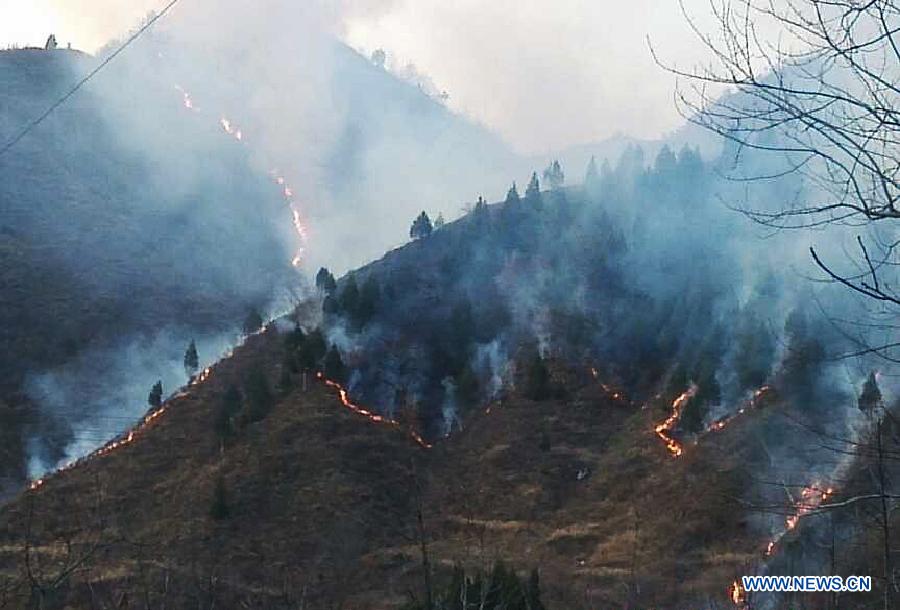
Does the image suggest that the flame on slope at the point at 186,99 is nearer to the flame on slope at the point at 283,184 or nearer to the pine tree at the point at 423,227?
the flame on slope at the point at 283,184

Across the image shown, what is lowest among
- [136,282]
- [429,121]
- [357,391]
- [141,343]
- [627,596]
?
[627,596]

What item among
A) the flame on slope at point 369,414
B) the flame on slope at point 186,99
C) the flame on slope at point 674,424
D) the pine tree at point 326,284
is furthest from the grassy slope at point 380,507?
the flame on slope at point 186,99

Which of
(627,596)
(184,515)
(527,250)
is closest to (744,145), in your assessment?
(627,596)

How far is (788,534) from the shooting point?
84.7 feet

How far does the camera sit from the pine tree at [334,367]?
40.7 meters

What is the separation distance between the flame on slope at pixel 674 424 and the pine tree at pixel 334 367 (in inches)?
572

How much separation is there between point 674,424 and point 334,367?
610 inches

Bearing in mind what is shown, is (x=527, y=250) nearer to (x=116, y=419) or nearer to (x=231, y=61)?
(x=116, y=419)

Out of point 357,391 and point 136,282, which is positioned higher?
point 136,282

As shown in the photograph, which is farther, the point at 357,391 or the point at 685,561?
the point at 357,391

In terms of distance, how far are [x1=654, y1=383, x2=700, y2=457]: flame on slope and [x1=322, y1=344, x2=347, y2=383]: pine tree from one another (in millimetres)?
14537

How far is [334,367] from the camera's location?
40781mm

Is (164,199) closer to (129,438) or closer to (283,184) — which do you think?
(283,184)

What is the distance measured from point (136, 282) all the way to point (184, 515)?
124 feet
